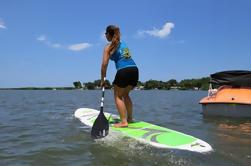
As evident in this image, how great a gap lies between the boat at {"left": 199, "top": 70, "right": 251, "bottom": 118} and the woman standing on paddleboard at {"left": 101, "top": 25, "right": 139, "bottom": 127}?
6630 mm

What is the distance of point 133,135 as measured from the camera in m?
6.49

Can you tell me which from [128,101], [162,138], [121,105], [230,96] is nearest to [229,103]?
[230,96]

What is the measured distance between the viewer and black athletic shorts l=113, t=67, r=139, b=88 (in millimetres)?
6910

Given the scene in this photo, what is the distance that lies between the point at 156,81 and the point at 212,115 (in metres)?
117

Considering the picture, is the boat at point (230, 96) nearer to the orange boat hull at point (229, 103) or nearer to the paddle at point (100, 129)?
the orange boat hull at point (229, 103)

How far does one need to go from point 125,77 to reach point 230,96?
25.1 feet

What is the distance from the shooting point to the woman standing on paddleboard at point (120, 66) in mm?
6926

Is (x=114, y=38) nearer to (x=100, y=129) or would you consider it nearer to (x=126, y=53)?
(x=126, y=53)

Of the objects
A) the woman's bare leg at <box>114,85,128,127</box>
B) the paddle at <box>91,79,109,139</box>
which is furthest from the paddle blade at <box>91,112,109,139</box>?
the woman's bare leg at <box>114,85,128,127</box>

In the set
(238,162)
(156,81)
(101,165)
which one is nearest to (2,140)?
(101,165)

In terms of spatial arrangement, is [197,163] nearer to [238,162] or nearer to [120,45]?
[238,162]

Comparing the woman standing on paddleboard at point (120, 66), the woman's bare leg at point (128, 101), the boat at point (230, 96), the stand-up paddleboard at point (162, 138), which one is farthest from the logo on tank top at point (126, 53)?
the boat at point (230, 96)

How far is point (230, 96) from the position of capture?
1343 cm

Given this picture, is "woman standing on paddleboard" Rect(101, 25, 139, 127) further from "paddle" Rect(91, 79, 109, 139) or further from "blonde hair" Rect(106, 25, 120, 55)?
"paddle" Rect(91, 79, 109, 139)
